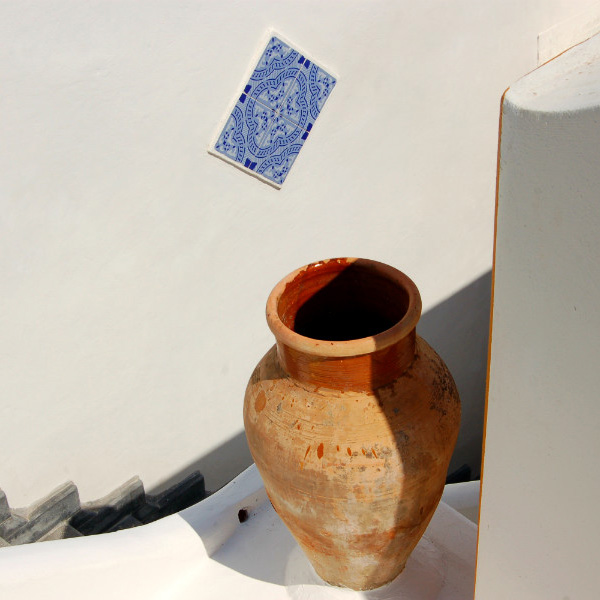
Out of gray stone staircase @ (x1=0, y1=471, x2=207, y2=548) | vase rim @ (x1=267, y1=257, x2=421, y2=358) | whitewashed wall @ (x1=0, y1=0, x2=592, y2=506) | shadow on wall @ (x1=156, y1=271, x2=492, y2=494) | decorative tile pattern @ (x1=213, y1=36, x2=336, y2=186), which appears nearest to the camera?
vase rim @ (x1=267, y1=257, x2=421, y2=358)

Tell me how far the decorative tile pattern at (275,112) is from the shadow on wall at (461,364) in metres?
1.26

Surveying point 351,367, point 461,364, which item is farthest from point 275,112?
point 461,364

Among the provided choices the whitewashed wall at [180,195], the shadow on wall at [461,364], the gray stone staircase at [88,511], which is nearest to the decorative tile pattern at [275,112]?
the whitewashed wall at [180,195]

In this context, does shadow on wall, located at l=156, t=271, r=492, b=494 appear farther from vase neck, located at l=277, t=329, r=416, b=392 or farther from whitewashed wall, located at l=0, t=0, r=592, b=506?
vase neck, located at l=277, t=329, r=416, b=392

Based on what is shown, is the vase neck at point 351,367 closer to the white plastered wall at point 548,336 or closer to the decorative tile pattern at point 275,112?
the white plastered wall at point 548,336

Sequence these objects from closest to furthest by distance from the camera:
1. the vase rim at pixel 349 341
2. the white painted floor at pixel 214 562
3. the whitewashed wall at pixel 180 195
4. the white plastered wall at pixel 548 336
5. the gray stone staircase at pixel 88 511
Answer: the white plastered wall at pixel 548 336
the vase rim at pixel 349 341
the white painted floor at pixel 214 562
the whitewashed wall at pixel 180 195
the gray stone staircase at pixel 88 511

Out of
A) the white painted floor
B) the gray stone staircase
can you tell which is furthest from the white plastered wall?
the gray stone staircase

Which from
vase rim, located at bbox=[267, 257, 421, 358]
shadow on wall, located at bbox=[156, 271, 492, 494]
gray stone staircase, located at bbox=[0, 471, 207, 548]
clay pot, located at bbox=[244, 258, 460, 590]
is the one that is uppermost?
vase rim, located at bbox=[267, 257, 421, 358]

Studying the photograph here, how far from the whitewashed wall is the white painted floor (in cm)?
83

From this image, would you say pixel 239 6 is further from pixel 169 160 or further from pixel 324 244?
pixel 324 244

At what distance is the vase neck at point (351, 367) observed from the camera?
1695mm

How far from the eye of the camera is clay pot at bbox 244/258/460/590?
171 centimetres

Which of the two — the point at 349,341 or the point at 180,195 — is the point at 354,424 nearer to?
the point at 349,341

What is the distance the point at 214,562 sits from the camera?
7.66 feet
